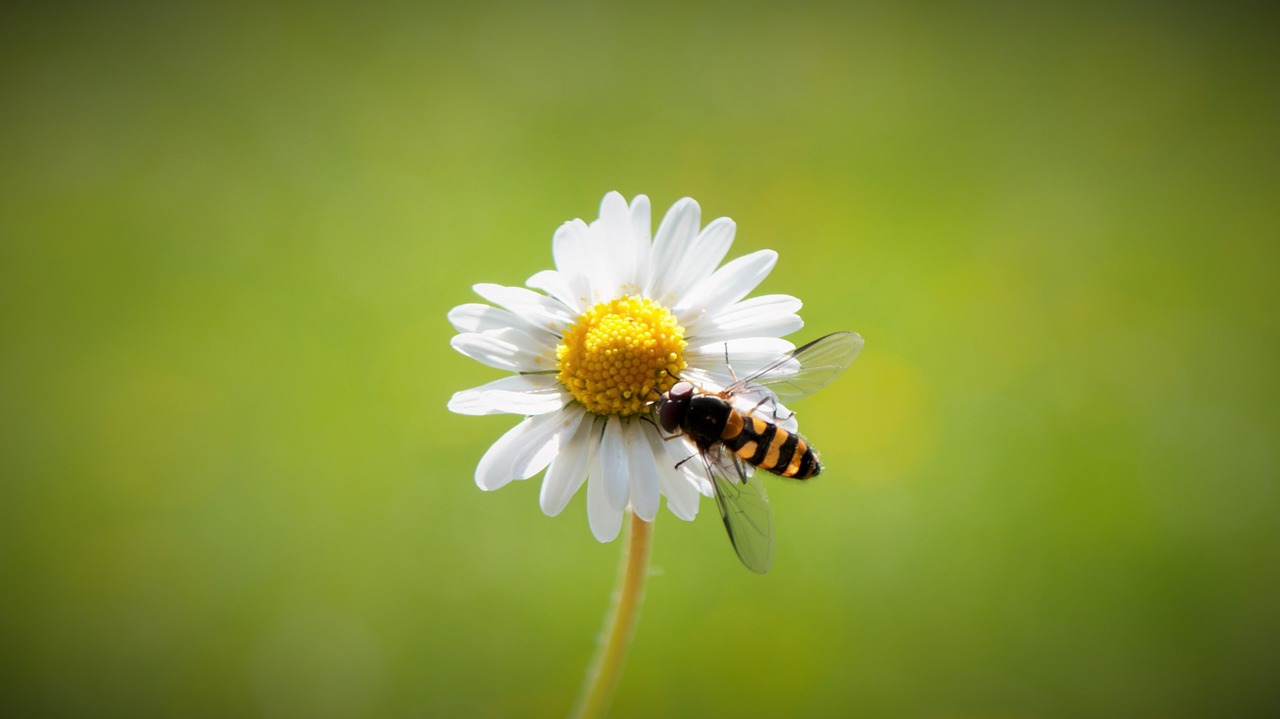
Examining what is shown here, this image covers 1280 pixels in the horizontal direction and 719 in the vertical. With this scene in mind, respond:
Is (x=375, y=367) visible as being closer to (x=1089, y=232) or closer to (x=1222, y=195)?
(x=1089, y=232)

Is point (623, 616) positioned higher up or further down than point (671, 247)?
further down

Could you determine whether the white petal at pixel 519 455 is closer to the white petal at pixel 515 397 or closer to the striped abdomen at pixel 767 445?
the white petal at pixel 515 397

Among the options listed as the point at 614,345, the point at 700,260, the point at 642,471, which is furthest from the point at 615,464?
the point at 700,260

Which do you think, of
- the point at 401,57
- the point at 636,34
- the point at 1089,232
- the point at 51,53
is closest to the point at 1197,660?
the point at 1089,232

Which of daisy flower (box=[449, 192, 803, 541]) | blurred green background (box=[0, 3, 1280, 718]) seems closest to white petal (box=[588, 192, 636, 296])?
daisy flower (box=[449, 192, 803, 541])

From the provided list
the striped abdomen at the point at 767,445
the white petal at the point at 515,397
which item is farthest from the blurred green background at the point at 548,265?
the white petal at the point at 515,397

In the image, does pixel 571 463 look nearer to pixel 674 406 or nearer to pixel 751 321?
pixel 674 406

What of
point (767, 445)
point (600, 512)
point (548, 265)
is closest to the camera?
point (600, 512)
